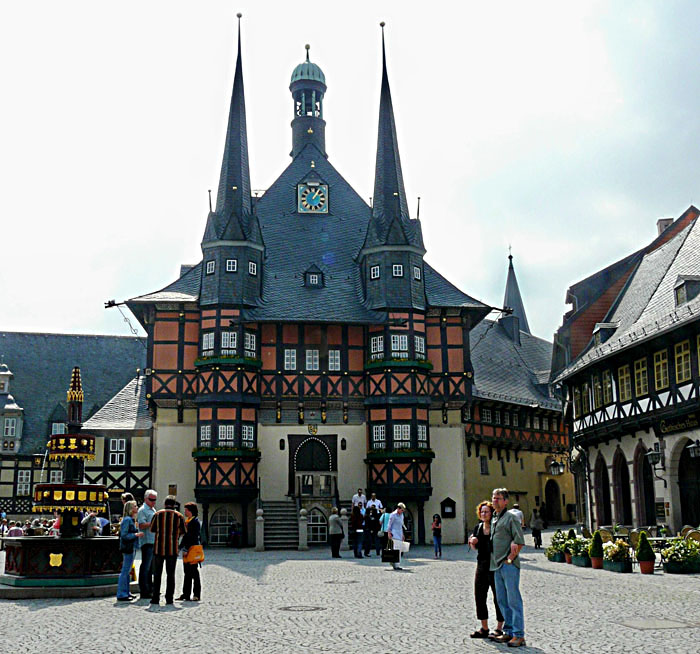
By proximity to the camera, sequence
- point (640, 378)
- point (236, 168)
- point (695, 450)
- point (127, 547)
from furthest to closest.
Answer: point (236, 168)
point (640, 378)
point (695, 450)
point (127, 547)

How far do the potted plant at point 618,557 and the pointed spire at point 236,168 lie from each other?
85.7 ft

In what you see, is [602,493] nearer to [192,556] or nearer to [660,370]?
[660,370]

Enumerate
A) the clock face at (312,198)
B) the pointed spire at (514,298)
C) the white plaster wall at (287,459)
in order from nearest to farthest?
the white plaster wall at (287,459), the clock face at (312,198), the pointed spire at (514,298)

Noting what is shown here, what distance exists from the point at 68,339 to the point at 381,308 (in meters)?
32.9

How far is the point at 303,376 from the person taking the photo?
142ft

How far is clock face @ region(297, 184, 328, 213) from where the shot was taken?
48906 mm

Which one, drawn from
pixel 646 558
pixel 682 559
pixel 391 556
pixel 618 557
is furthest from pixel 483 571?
pixel 391 556

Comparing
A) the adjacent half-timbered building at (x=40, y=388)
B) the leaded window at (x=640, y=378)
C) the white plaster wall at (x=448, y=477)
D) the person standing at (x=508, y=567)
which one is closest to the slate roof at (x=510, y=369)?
the white plaster wall at (x=448, y=477)

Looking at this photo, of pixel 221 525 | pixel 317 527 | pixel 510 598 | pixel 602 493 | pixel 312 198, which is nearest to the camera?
pixel 510 598

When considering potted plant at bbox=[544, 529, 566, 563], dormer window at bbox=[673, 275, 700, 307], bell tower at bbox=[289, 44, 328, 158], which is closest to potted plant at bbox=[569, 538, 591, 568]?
potted plant at bbox=[544, 529, 566, 563]

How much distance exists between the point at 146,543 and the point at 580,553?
12.5 m

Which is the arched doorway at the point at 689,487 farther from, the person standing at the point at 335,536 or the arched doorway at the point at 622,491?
the person standing at the point at 335,536

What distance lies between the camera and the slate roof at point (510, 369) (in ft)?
181

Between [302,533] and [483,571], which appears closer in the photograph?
[483,571]
